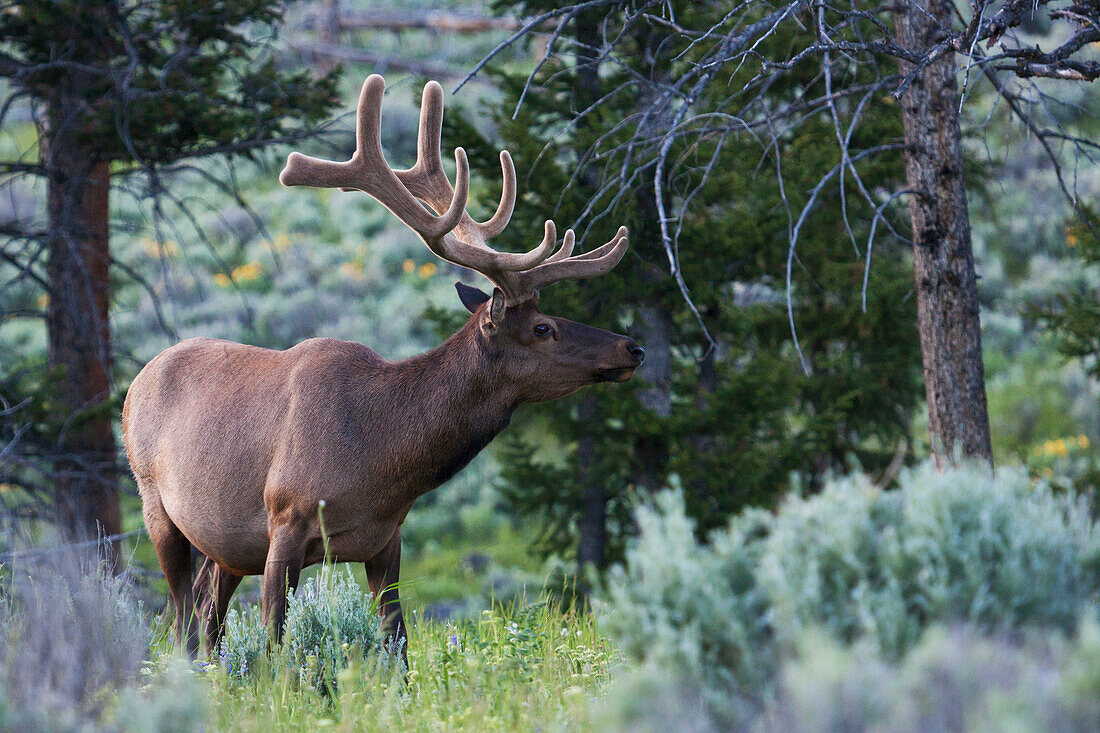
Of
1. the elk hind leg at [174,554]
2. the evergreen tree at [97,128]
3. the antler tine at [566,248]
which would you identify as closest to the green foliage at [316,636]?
the elk hind leg at [174,554]

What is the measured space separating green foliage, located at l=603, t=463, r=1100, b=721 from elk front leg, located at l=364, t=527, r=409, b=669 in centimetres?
181

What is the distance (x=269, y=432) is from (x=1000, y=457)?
13673 mm

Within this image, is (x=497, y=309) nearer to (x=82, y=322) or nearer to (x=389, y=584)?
(x=389, y=584)

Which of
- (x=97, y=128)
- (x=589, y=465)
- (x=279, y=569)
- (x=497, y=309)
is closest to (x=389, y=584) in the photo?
(x=279, y=569)

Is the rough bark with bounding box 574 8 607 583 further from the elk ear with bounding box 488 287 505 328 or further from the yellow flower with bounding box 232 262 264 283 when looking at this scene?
the yellow flower with bounding box 232 262 264 283

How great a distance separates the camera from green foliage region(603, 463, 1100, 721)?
2877 mm

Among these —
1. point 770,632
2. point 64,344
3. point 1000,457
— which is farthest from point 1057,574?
point 1000,457

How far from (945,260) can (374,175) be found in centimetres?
277

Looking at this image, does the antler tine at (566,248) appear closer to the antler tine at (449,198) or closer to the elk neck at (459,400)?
the antler tine at (449,198)

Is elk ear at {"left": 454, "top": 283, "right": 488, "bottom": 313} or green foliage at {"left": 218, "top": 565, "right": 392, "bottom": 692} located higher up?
elk ear at {"left": 454, "top": 283, "right": 488, "bottom": 313}

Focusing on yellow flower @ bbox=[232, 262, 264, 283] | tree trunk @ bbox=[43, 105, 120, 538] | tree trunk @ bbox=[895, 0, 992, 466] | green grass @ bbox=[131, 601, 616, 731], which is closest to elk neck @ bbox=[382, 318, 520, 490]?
green grass @ bbox=[131, 601, 616, 731]

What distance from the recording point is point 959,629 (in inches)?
110

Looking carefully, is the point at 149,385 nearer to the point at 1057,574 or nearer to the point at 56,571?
the point at 56,571

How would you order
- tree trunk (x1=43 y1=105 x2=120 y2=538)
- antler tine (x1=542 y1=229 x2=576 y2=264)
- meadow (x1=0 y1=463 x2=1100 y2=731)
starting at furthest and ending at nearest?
tree trunk (x1=43 y1=105 x2=120 y2=538) < antler tine (x1=542 y1=229 x2=576 y2=264) < meadow (x1=0 y1=463 x2=1100 y2=731)
